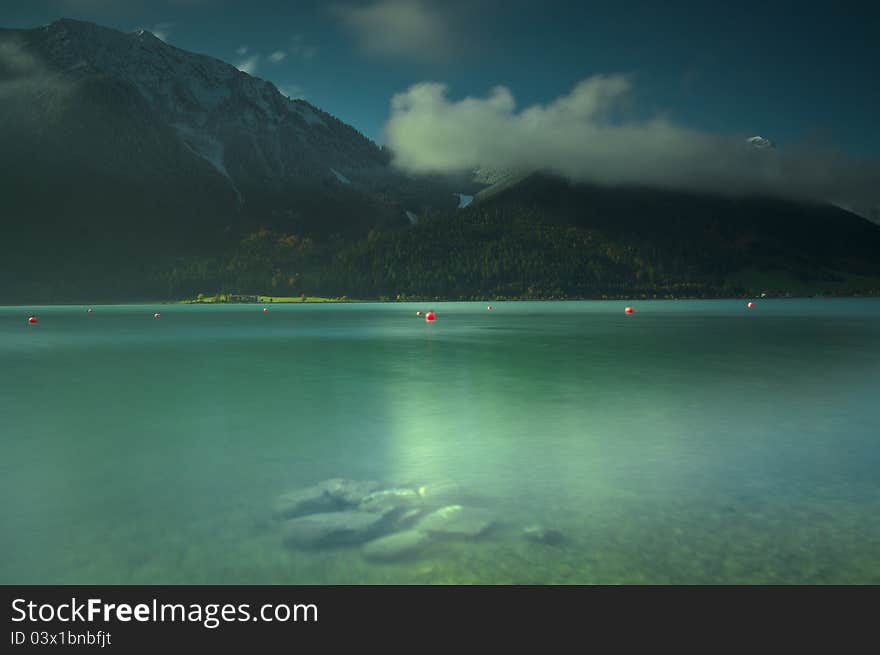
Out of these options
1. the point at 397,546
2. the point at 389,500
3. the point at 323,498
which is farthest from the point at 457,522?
the point at 323,498

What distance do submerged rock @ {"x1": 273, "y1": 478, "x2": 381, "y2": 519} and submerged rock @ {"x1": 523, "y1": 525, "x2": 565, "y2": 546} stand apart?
3.61 m

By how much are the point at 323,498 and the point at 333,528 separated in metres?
2.08

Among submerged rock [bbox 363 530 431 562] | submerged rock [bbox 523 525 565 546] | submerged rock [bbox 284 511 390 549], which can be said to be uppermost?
submerged rock [bbox 284 511 390 549]

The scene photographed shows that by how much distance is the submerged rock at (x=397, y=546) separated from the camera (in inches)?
402

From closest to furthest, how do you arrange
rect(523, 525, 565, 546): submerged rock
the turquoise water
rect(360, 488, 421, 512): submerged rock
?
the turquoise water → rect(523, 525, 565, 546): submerged rock → rect(360, 488, 421, 512): submerged rock

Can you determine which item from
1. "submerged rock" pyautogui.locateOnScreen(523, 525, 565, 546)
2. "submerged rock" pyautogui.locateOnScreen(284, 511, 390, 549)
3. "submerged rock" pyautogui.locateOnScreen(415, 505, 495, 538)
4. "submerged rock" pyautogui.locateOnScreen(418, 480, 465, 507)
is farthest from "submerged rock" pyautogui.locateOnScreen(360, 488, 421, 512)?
"submerged rock" pyautogui.locateOnScreen(523, 525, 565, 546)

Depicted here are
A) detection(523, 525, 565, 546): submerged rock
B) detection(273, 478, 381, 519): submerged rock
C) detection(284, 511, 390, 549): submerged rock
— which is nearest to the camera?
detection(523, 525, 565, 546): submerged rock

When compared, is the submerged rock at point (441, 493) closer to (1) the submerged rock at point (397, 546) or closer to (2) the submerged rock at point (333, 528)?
(2) the submerged rock at point (333, 528)

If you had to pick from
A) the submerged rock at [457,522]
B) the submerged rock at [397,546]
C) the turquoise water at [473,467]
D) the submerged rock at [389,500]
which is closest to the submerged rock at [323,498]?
the submerged rock at [389,500]

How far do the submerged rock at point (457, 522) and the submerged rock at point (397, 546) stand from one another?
326 mm

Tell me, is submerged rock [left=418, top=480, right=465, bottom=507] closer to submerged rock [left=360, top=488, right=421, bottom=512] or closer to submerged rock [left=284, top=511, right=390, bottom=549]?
submerged rock [left=360, top=488, right=421, bottom=512]

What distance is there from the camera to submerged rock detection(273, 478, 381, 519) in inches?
499
